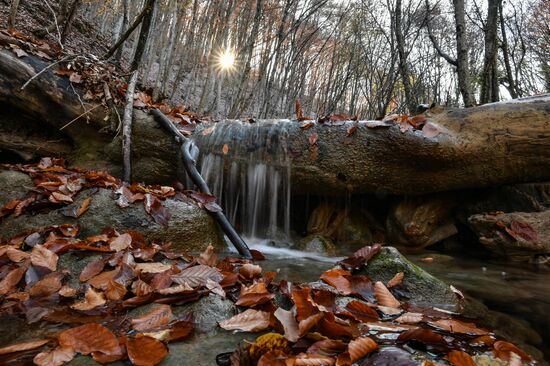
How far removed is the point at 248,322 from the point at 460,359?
0.79 m

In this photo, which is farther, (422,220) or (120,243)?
(422,220)

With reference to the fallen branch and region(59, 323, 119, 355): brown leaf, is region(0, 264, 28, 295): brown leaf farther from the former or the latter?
the fallen branch

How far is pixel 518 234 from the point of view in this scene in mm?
4051

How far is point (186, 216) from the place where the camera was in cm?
324

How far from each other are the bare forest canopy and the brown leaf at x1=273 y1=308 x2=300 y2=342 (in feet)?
20.5

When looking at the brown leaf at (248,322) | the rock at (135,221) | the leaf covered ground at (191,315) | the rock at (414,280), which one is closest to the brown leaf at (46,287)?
the leaf covered ground at (191,315)

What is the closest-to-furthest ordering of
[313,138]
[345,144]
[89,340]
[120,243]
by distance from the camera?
[89,340]
[120,243]
[345,144]
[313,138]

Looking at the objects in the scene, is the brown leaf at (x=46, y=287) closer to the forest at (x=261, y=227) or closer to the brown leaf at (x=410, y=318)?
the forest at (x=261, y=227)

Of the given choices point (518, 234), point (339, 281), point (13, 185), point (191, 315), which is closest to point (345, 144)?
point (518, 234)

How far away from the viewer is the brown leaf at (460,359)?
1.08m

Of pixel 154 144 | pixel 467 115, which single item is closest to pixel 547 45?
pixel 467 115

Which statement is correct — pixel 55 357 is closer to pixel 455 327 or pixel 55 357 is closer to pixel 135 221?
pixel 455 327

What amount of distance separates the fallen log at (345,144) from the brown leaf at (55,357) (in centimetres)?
385

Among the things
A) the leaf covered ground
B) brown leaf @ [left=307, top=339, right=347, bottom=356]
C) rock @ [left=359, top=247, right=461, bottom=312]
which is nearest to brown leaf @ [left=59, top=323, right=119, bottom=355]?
the leaf covered ground
